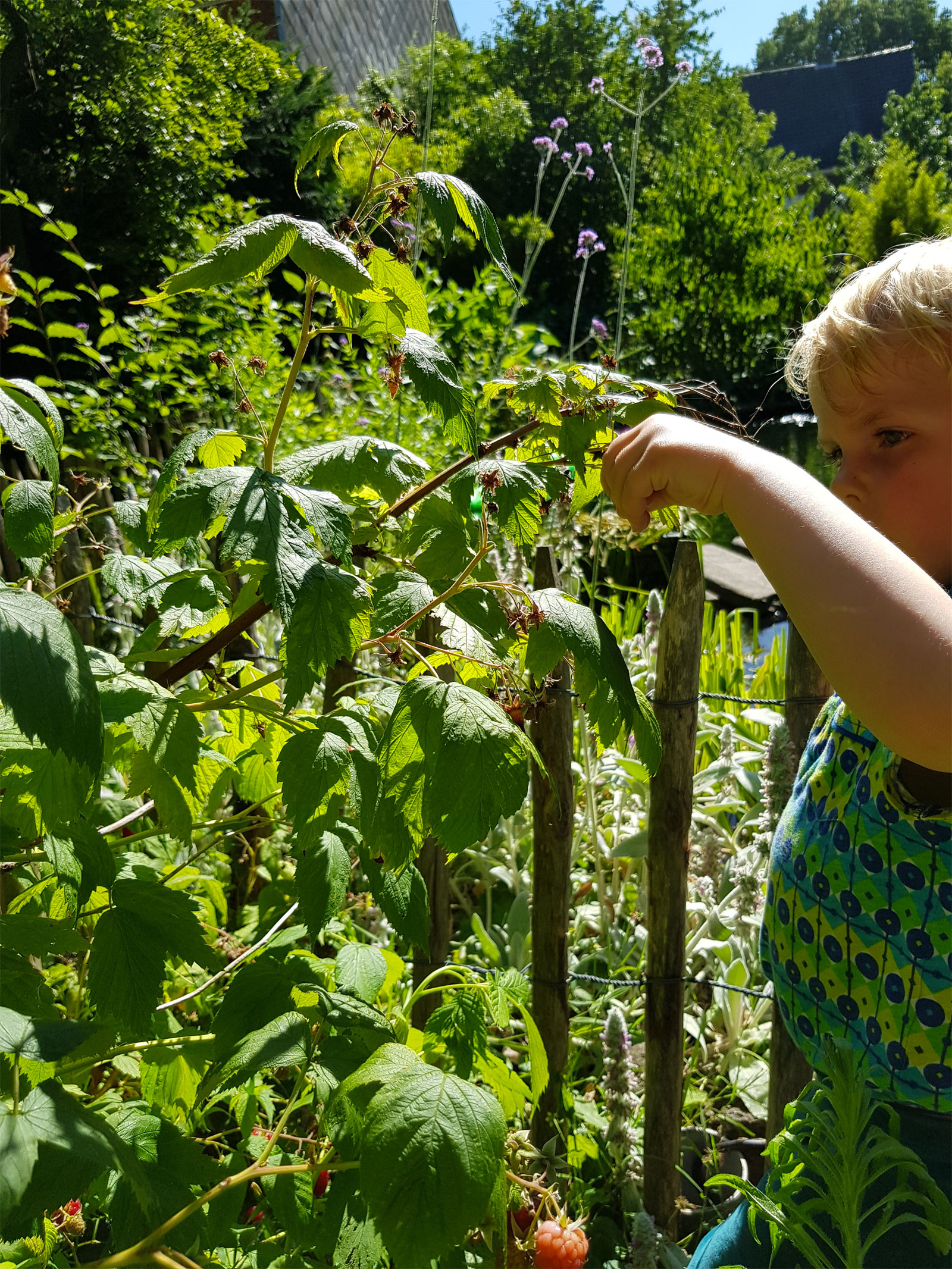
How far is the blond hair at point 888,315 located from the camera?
85cm

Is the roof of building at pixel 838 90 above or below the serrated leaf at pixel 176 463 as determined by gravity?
above

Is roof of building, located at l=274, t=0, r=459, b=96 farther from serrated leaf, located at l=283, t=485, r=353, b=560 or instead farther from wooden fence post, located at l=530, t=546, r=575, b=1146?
serrated leaf, located at l=283, t=485, r=353, b=560

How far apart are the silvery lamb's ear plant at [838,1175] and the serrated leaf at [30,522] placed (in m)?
0.70

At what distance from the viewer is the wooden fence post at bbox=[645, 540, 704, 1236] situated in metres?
1.40

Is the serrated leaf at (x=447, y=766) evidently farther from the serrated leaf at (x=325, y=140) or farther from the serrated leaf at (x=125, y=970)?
the serrated leaf at (x=325, y=140)

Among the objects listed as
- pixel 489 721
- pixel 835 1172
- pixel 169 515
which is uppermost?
pixel 169 515

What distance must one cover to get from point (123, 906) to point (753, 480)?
0.66m

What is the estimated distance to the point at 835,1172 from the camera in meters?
0.57

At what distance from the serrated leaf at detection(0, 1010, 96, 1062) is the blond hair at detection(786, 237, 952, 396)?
2.83ft

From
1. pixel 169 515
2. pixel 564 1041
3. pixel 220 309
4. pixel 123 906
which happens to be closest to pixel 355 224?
pixel 169 515

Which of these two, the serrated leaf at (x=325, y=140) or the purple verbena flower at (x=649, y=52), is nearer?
the serrated leaf at (x=325, y=140)

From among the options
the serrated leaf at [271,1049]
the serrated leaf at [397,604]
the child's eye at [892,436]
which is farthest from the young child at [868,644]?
the serrated leaf at [271,1049]

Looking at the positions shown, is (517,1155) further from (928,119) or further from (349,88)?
(349,88)

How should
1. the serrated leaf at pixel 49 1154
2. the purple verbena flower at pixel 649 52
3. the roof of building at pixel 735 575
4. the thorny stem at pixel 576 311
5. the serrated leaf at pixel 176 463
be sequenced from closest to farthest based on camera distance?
the serrated leaf at pixel 49 1154 → the serrated leaf at pixel 176 463 → the purple verbena flower at pixel 649 52 → the thorny stem at pixel 576 311 → the roof of building at pixel 735 575
